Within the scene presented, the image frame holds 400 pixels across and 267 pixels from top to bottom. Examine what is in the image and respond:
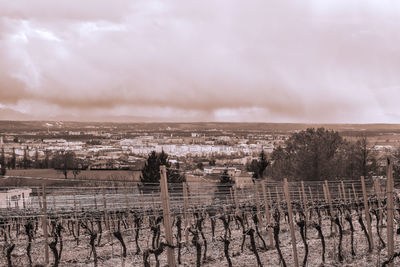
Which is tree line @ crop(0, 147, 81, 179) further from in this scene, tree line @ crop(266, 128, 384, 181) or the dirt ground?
the dirt ground

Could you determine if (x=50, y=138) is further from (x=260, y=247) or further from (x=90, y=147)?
(x=260, y=247)

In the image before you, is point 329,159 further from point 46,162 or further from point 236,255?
point 46,162

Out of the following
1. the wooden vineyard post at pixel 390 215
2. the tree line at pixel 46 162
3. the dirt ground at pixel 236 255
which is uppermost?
the wooden vineyard post at pixel 390 215

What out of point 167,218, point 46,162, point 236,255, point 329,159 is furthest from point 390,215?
point 46,162

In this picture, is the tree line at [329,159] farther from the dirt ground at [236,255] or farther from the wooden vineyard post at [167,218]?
the wooden vineyard post at [167,218]

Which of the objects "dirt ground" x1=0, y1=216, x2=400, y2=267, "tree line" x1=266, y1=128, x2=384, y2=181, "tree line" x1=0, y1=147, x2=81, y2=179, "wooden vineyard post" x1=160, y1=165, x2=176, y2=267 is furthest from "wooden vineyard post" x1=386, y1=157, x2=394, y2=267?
"tree line" x1=0, y1=147, x2=81, y2=179

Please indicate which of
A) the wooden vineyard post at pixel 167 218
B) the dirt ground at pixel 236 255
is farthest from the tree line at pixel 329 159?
the wooden vineyard post at pixel 167 218

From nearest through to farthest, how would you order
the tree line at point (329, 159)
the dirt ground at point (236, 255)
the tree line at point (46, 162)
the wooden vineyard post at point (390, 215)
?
the wooden vineyard post at point (390, 215)
the dirt ground at point (236, 255)
the tree line at point (329, 159)
the tree line at point (46, 162)

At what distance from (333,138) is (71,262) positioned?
4172 centimetres

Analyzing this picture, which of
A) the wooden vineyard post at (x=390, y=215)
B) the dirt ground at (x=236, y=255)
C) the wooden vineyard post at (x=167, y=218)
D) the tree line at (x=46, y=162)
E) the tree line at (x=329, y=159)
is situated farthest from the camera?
the tree line at (x=46, y=162)

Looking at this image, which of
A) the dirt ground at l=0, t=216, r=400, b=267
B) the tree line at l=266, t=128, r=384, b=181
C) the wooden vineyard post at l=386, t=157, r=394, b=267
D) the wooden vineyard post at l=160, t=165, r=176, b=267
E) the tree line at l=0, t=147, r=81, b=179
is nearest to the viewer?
the wooden vineyard post at l=160, t=165, r=176, b=267

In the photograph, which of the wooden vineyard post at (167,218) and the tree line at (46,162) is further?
the tree line at (46,162)

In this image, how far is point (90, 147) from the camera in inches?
4680

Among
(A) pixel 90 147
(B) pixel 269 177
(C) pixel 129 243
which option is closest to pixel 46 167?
(A) pixel 90 147
